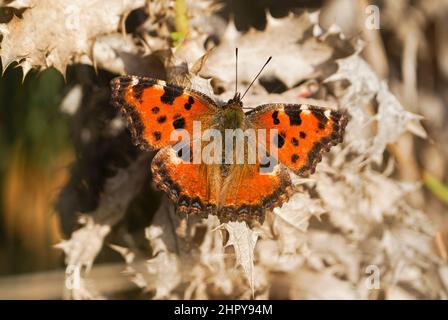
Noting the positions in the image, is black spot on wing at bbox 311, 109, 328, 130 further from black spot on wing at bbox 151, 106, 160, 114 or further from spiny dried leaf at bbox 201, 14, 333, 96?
black spot on wing at bbox 151, 106, 160, 114

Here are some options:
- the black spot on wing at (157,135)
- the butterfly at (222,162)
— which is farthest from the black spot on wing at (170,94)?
the black spot on wing at (157,135)

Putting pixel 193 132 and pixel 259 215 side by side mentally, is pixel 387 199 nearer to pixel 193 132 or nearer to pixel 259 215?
pixel 259 215

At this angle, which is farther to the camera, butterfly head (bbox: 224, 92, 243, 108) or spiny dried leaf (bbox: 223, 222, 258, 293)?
butterfly head (bbox: 224, 92, 243, 108)

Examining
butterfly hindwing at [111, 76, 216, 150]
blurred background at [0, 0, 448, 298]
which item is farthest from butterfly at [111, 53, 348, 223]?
blurred background at [0, 0, 448, 298]

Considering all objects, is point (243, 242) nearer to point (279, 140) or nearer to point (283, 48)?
point (279, 140)

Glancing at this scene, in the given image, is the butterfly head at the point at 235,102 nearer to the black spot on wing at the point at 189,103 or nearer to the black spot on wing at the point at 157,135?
the black spot on wing at the point at 189,103

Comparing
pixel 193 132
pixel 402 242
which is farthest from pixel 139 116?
pixel 402 242

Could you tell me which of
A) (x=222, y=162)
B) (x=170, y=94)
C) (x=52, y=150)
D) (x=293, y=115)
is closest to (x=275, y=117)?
(x=293, y=115)
